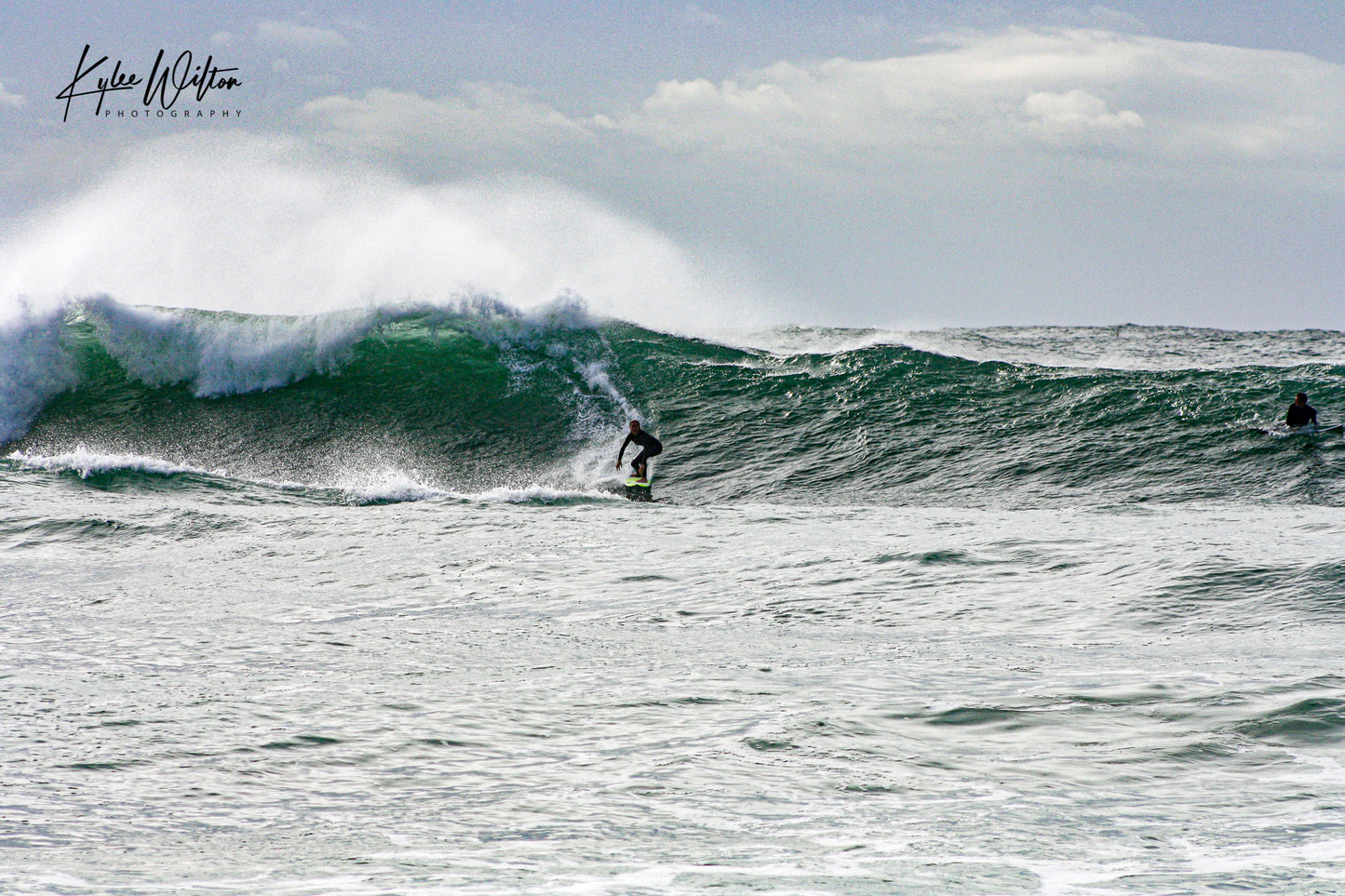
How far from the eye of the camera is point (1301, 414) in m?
14.5

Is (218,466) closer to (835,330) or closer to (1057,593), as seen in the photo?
(1057,593)

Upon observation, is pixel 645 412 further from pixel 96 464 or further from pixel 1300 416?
pixel 1300 416

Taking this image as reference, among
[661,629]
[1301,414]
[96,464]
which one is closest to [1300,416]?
[1301,414]

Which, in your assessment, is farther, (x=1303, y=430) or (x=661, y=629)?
(x=1303, y=430)

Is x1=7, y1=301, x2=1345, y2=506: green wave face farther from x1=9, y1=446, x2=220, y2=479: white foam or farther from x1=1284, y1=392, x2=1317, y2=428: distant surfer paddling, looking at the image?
x1=9, y1=446, x2=220, y2=479: white foam

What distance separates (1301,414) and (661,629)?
10932mm

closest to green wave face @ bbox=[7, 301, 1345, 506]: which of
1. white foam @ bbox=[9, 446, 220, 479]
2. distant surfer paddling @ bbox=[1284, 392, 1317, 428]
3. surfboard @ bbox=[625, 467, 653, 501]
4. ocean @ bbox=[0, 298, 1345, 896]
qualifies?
ocean @ bbox=[0, 298, 1345, 896]

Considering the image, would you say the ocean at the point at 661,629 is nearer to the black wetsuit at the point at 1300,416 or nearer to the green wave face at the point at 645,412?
the green wave face at the point at 645,412

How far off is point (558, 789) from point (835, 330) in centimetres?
2128

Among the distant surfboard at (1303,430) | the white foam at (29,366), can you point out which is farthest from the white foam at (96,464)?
the distant surfboard at (1303,430)

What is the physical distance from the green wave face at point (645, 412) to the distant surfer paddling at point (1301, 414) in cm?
31

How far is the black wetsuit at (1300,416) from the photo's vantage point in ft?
47.7

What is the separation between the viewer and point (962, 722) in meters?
4.99

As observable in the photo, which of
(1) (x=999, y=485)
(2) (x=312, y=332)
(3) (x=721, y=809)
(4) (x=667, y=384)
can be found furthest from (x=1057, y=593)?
(2) (x=312, y=332)
